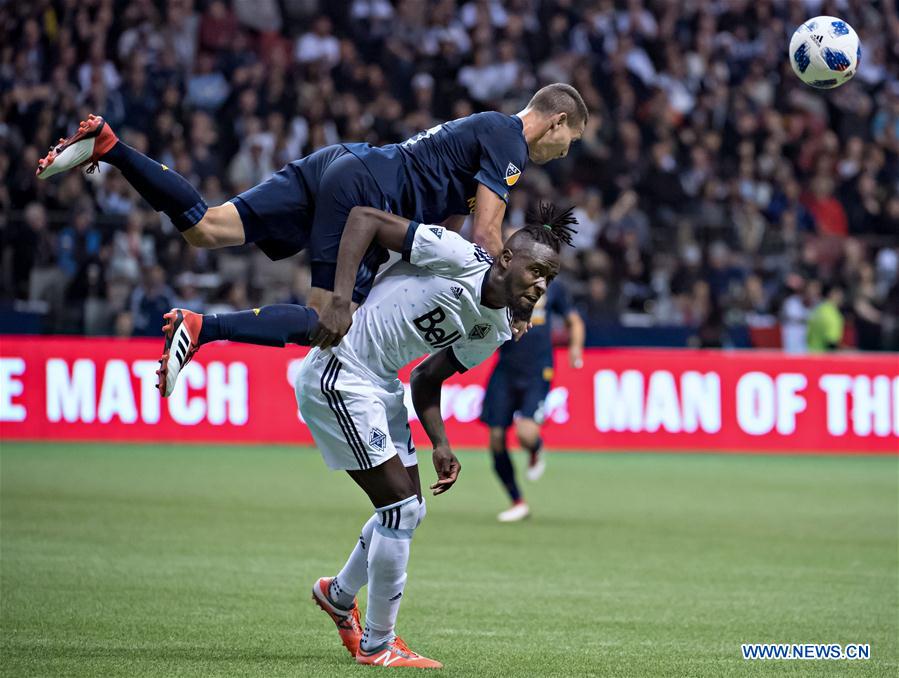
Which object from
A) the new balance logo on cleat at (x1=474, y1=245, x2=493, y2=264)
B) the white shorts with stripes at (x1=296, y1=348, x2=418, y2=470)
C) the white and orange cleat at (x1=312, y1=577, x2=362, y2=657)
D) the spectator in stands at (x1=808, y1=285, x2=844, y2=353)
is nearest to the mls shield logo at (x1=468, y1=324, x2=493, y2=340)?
the new balance logo on cleat at (x1=474, y1=245, x2=493, y2=264)

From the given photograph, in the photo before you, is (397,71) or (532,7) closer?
(397,71)

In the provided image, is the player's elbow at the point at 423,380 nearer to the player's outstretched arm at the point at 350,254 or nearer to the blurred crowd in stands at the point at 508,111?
the player's outstretched arm at the point at 350,254

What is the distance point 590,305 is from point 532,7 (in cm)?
682

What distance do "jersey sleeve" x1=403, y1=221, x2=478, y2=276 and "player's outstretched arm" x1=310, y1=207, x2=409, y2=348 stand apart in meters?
0.06

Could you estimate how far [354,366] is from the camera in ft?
22.0

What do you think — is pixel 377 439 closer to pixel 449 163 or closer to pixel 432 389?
pixel 432 389

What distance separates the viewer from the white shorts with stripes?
6.61m

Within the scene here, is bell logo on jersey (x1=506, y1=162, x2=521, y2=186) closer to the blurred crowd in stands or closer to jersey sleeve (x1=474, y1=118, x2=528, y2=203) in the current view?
jersey sleeve (x1=474, y1=118, x2=528, y2=203)

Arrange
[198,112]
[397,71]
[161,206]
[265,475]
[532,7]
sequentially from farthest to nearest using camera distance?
[532,7]
[397,71]
[198,112]
[265,475]
[161,206]

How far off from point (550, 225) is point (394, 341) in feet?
3.10

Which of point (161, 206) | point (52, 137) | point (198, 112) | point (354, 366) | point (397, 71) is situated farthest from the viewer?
point (397, 71)

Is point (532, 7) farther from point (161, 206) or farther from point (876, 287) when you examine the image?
point (161, 206)

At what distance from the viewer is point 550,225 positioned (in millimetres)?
6879

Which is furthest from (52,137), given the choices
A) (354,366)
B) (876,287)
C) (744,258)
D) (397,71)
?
(354,366)
